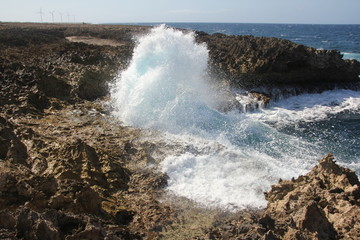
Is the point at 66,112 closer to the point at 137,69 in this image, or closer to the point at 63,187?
the point at 137,69

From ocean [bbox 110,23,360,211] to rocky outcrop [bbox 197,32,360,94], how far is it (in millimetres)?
1456

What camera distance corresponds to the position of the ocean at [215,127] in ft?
28.0

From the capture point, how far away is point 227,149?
10.2 metres

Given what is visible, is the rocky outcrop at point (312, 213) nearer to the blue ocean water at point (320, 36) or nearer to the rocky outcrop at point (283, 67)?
the rocky outcrop at point (283, 67)

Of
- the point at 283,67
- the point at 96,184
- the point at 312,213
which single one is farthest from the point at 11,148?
the point at 283,67

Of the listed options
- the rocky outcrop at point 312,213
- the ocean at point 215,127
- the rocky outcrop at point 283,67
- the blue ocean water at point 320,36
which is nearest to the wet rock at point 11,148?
the ocean at point 215,127

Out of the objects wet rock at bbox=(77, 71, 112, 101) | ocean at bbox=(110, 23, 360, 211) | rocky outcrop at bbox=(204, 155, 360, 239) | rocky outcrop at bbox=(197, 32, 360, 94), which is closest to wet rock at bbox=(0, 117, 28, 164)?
ocean at bbox=(110, 23, 360, 211)

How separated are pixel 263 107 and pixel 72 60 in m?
11.2

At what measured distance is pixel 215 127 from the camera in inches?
504

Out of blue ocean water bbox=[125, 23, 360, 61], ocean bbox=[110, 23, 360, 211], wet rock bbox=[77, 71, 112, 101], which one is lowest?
ocean bbox=[110, 23, 360, 211]

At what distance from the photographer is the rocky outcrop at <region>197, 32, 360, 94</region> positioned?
18.9 meters

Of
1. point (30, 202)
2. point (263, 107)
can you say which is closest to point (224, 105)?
point (263, 107)

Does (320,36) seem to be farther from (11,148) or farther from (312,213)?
(11,148)

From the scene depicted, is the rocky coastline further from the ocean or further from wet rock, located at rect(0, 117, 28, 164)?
the ocean
